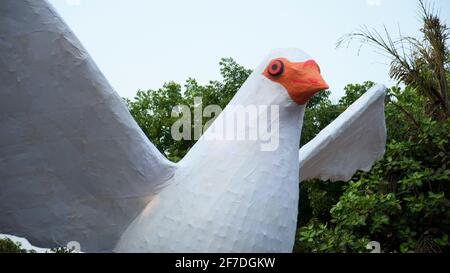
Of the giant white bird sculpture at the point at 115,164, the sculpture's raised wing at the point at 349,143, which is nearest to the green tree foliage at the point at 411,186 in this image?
the sculpture's raised wing at the point at 349,143

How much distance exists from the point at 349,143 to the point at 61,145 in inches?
138

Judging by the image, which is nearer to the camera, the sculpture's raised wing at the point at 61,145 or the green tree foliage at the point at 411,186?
the sculpture's raised wing at the point at 61,145

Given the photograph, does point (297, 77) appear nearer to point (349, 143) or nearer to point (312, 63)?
point (312, 63)

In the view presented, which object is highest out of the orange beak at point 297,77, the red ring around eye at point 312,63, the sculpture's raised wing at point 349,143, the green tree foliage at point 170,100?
the red ring around eye at point 312,63

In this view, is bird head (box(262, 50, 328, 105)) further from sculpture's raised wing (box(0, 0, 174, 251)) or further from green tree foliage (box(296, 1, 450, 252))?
green tree foliage (box(296, 1, 450, 252))

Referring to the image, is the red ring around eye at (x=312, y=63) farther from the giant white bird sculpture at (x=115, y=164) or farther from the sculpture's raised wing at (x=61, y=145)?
the sculpture's raised wing at (x=61, y=145)

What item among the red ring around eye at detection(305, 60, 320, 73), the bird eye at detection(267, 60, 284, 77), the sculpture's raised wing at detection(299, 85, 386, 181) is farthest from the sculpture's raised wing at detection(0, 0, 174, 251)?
the sculpture's raised wing at detection(299, 85, 386, 181)

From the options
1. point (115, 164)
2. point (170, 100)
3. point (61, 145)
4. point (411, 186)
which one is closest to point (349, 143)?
point (411, 186)

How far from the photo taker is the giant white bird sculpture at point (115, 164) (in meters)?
4.31

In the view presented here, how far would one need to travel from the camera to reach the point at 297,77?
5.09 m

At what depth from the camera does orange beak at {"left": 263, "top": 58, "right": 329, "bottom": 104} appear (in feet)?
16.6

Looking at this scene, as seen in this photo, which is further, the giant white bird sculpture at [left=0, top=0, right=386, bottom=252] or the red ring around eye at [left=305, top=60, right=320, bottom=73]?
the red ring around eye at [left=305, top=60, right=320, bottom=73]
